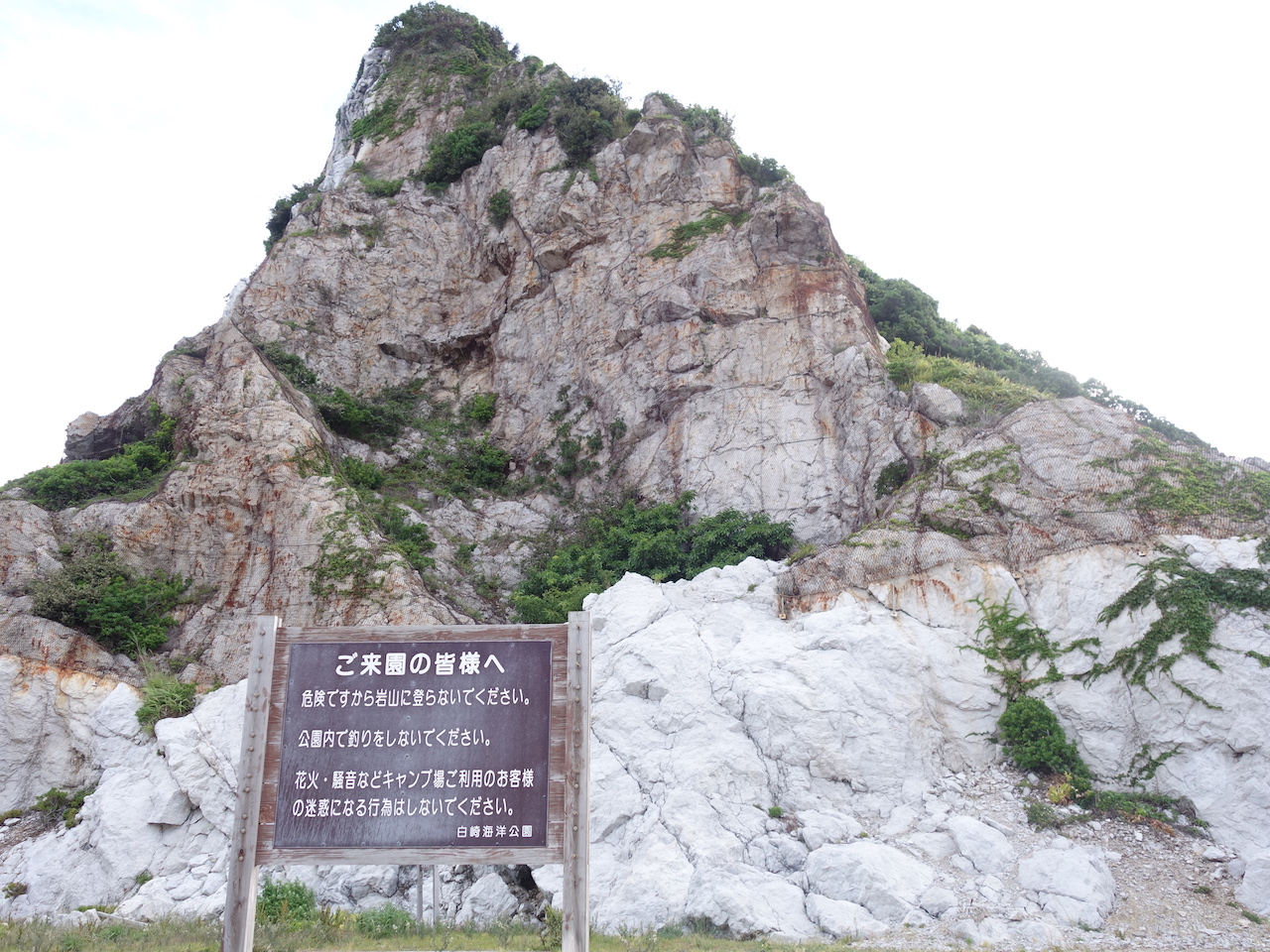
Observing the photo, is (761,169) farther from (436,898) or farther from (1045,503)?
(436,898)

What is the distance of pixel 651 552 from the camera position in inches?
776

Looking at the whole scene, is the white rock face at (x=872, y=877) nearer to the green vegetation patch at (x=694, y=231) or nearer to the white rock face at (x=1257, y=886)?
the white rock face at (x=1257, y=886)

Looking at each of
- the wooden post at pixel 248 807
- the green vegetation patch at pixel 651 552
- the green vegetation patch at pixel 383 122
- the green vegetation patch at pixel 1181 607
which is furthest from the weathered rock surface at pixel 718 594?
the green vegetation patch at pixel 383 122

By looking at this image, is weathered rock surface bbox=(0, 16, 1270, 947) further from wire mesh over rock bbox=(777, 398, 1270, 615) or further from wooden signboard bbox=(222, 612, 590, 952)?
wooden signboard bbox=(222, 612, 590, 952)

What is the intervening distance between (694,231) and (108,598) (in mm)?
19008

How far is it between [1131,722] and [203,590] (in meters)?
19.6

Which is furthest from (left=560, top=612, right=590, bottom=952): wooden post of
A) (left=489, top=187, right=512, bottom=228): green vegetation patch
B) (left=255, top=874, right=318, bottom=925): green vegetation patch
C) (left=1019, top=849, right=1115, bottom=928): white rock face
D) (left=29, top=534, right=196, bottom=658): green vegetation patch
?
(left=489, top=187, right=512, bottom=228): green vegetation patch

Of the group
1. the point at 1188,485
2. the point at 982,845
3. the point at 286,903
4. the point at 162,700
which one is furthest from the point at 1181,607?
the point at 162,700

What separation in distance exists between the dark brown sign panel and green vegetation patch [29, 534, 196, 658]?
13.7 metres

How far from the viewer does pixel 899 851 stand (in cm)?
1185

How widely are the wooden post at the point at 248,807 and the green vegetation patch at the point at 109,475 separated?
641 inches

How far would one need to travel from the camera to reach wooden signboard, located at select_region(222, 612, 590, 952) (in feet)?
21.6

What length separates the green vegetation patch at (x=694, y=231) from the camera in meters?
25.5

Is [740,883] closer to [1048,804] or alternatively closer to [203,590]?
[1048,804]
